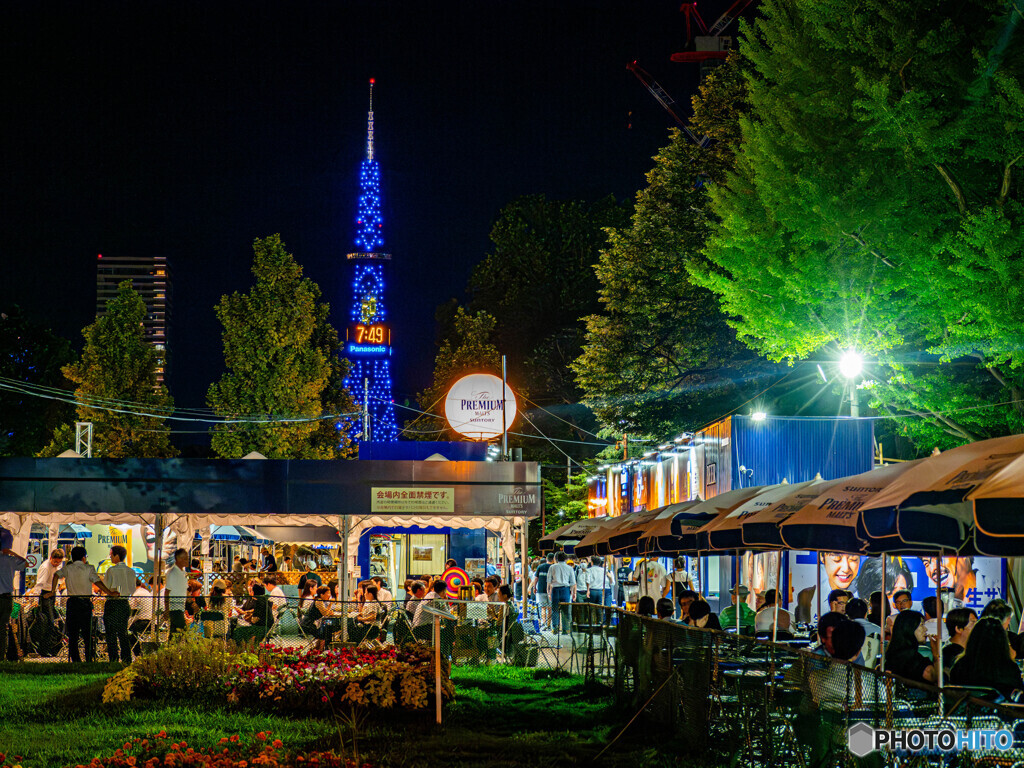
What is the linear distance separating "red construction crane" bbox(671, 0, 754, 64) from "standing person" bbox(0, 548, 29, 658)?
6298cm

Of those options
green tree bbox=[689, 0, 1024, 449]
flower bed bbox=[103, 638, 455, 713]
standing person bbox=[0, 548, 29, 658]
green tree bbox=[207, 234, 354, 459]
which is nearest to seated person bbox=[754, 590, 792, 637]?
green tree bbox=[689, 0, 1024, 449]

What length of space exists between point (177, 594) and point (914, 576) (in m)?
13.9

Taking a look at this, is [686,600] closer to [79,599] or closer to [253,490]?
[79,599]

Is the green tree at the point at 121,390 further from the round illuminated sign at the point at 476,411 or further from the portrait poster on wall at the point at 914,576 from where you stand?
the portrait poster on wall at the point at 914,576

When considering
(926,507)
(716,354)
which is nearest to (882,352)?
(926,507)

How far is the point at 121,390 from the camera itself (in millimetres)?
51250

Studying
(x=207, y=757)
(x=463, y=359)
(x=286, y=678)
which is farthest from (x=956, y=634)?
(x=463, y=359)

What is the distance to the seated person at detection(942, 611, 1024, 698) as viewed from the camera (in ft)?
27.0

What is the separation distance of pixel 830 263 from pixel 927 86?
9.24 feet

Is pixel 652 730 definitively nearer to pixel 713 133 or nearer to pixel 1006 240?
pixel 1006 240

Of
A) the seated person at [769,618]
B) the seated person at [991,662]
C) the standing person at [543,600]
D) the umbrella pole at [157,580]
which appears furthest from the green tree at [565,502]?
the seated person at [991,662]

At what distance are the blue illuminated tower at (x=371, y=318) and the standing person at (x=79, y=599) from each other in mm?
50673

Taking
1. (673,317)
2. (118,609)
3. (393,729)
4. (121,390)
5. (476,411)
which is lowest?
(393,729)

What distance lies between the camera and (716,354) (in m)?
36.3
